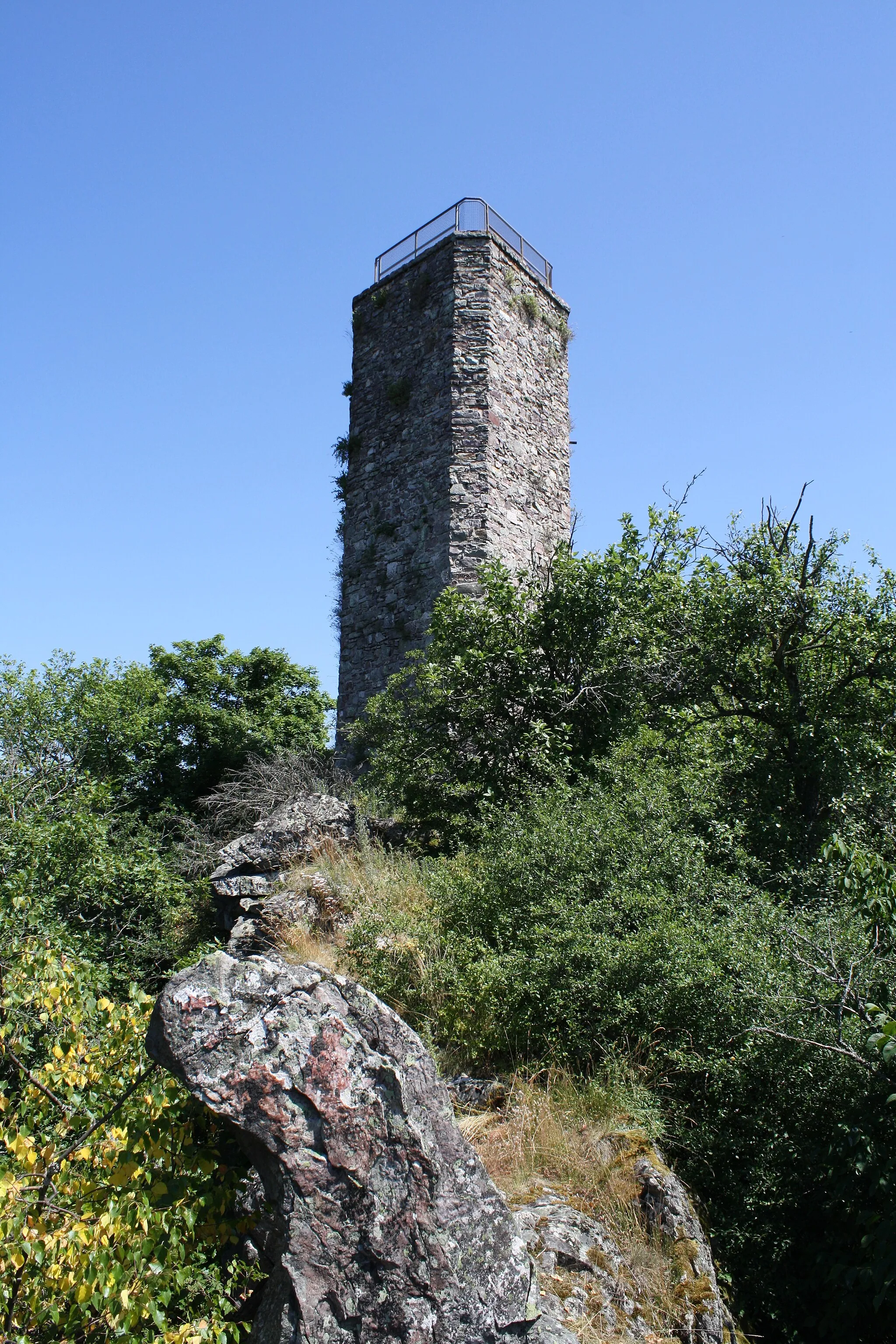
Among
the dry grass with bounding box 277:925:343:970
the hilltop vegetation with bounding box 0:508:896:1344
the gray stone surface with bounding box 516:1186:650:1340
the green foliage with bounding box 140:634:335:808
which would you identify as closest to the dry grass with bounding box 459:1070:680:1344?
the gray stone surface with bounding box 516:1186:650:1340

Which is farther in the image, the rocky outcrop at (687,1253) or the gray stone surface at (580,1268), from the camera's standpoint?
the rocky outcrop at (687,1253)

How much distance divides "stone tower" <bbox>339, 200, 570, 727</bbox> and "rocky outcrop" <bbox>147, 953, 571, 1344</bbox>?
31.3ft

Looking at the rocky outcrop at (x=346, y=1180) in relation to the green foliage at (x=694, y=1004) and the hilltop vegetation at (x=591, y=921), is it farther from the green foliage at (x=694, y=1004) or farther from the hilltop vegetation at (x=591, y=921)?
the green foliage at (x=694, y=1004)

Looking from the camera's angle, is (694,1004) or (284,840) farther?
(284,840)

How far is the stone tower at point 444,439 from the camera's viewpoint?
42.1 feet

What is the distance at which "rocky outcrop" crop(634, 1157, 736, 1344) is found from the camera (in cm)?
379

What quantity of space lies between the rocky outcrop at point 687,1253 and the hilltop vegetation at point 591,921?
1.06 feet

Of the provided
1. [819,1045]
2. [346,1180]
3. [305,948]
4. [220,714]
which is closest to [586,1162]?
[819,1045]

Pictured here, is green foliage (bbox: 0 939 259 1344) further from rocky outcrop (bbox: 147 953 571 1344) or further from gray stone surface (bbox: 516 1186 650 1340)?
gray stone surface (bbox: 516 1186 650 1340)

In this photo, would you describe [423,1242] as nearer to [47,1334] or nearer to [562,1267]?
[562,1267]

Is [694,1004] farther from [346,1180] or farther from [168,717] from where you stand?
[168,717]

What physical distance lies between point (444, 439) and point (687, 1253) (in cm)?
1102

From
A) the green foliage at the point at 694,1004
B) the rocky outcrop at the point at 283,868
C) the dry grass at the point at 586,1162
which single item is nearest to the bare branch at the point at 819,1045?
the green foliage at the point at 694,1004

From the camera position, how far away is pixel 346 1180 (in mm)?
3076
